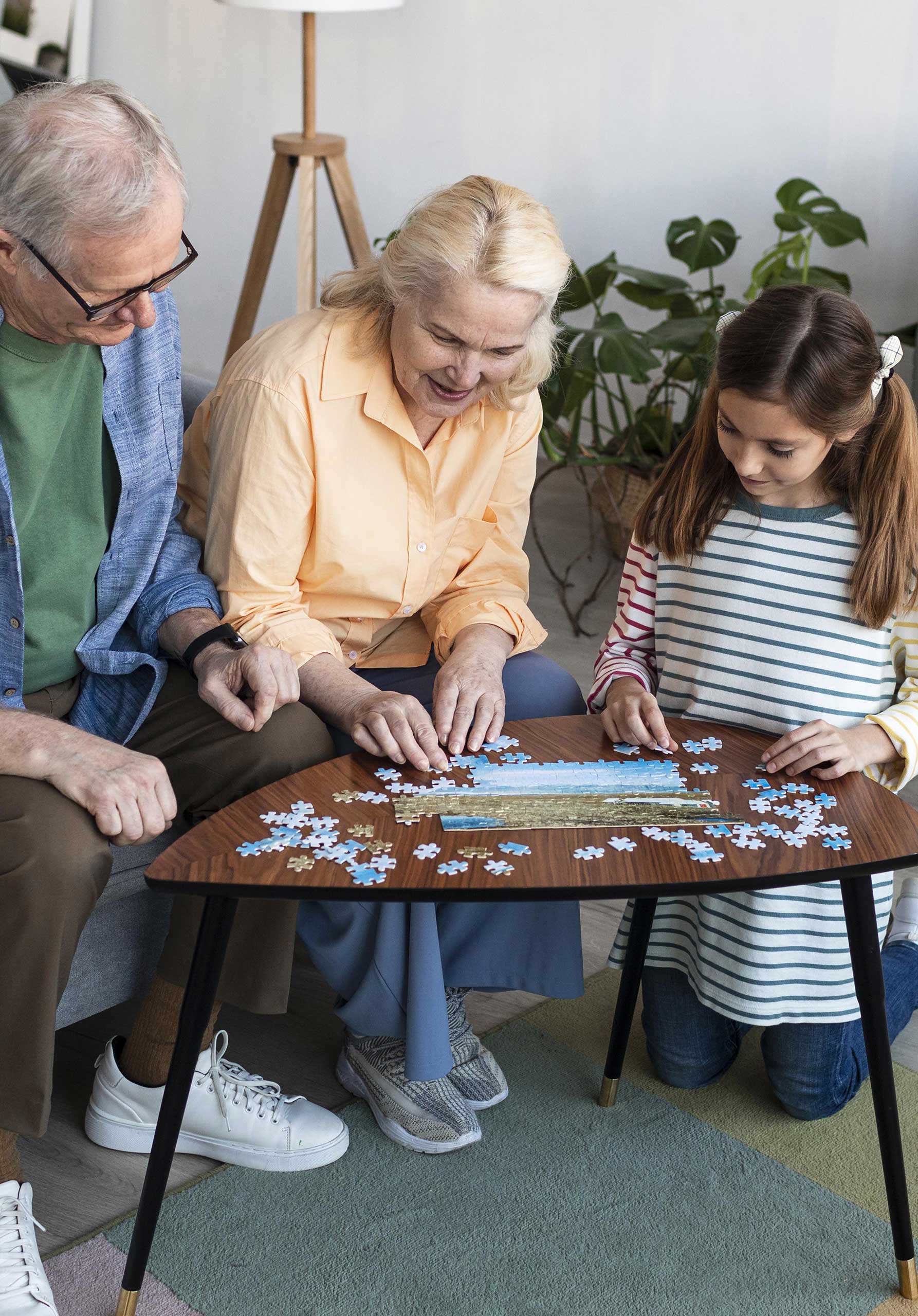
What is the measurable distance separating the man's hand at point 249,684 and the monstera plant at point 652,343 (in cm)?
192

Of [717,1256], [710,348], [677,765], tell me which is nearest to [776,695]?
[677,765]

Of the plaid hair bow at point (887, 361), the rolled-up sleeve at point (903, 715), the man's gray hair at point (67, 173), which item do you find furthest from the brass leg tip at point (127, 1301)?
the plaid hair bow at point (887, 361)

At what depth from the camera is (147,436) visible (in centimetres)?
192

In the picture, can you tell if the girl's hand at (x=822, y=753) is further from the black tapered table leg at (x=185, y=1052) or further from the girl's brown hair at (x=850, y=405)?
the black tapered table leg at (x=185, y=1052)

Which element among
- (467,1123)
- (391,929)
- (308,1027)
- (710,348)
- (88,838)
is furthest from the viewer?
(710,348)

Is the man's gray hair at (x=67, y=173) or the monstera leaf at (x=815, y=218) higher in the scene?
the man's gray hair at (x=67, y=173)

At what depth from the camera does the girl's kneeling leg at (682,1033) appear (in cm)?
202

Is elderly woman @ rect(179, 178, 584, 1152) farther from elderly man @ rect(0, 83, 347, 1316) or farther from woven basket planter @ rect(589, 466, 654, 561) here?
woven basket planter @ rect(589, 466, 654, 561)

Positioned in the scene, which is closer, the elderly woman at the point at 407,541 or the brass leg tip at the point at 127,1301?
the brass leg tip at the point at 127,1301

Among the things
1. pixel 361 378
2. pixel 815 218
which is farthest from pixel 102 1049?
pixel 815 218

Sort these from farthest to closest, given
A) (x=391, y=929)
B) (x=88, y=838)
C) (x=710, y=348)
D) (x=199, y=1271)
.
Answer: (x=710, y=348) < (x=391, y=929) < (x=199, y=1271) < (x=88, y=838)

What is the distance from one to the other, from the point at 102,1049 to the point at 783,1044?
3.51 feet

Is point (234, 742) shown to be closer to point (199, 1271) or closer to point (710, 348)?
point (199, 1271)

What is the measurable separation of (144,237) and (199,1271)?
51.3 inches
